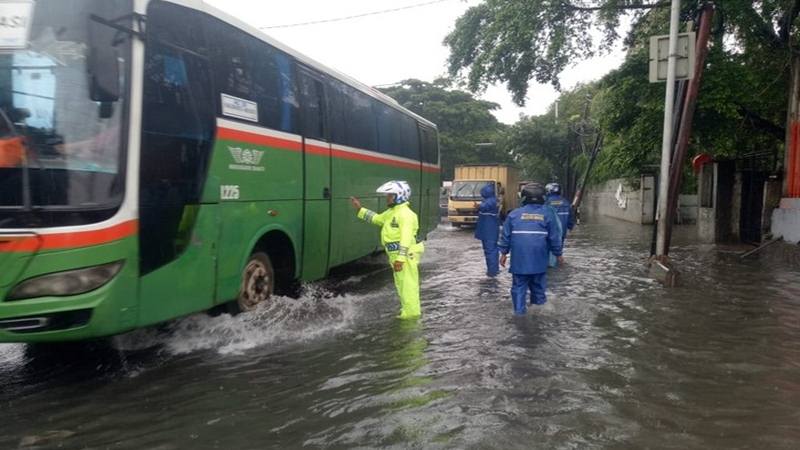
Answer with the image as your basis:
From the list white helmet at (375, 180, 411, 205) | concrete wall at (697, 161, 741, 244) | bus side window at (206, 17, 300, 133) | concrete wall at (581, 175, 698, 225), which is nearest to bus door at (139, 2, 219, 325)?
bus side window at (206, 17, 300, 133)

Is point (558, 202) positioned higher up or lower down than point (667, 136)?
lower down

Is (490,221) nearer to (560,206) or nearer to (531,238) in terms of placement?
(560,206)

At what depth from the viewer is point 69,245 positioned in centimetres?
401

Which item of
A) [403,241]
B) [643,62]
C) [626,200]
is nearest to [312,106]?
[403,241]

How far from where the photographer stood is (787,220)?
37.4 feet

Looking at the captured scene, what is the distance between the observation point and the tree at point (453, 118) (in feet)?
130

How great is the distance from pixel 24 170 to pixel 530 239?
4.81 metres

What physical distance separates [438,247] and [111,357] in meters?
11.3

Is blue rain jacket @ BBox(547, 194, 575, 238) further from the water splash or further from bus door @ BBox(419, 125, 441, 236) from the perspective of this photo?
the water splash

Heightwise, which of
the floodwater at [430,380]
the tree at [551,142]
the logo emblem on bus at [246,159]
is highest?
the tree at [551,142]

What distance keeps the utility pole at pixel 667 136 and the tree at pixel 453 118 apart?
29585 mm

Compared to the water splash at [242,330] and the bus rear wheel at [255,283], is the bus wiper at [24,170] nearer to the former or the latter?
the water splash at [242,330]

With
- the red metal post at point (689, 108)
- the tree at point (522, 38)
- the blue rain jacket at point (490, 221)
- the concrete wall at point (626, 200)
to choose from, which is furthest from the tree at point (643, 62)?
the concrete wall at point (626, 200)

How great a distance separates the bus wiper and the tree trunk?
1284 centimetres
